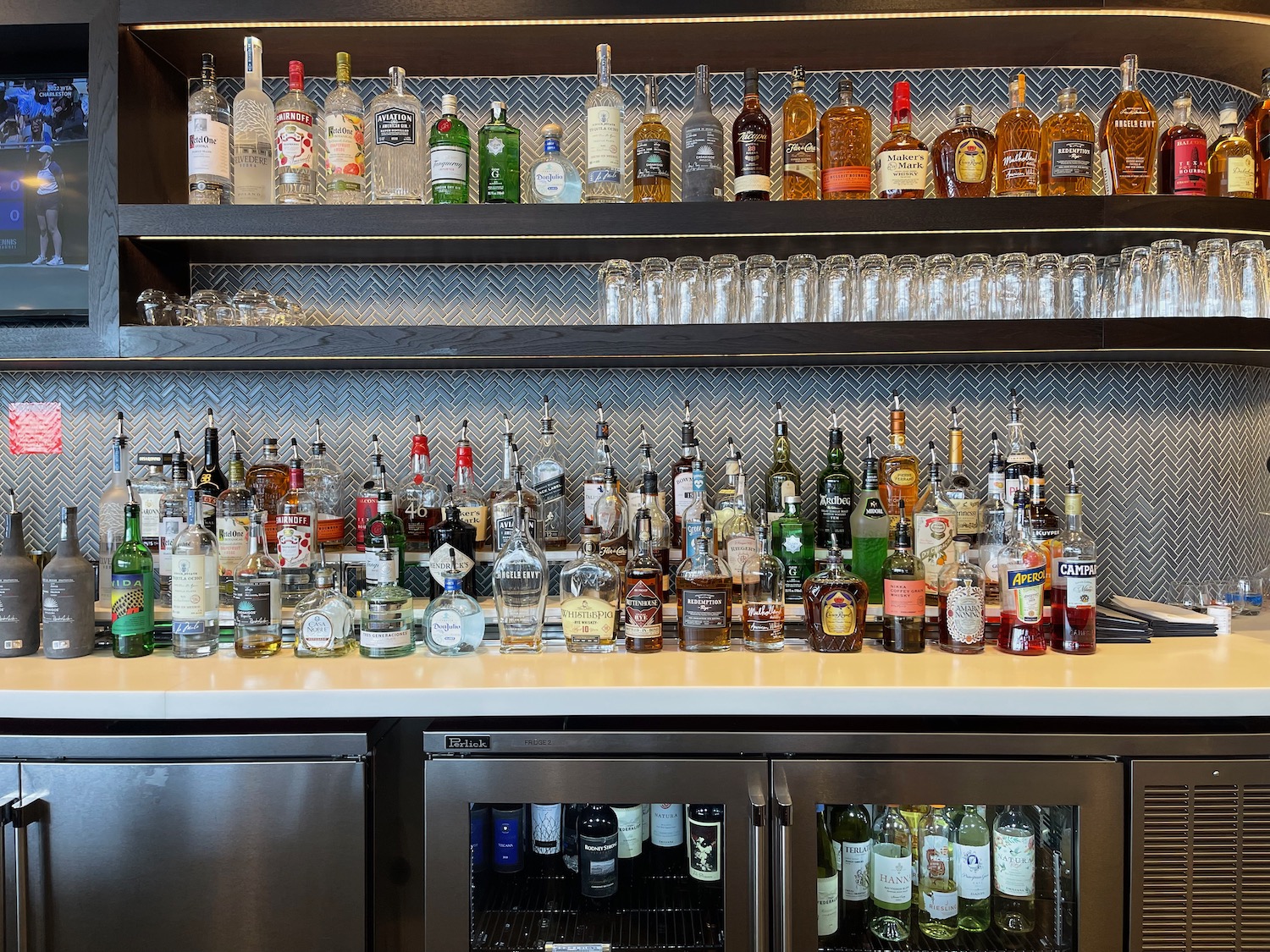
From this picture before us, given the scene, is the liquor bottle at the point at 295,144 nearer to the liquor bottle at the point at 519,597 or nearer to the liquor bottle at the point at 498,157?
the liquor bottle at the point at 498,157

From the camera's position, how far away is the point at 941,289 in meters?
1.95

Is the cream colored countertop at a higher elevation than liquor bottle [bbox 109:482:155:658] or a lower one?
lower

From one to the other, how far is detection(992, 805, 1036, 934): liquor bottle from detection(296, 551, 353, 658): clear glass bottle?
1.37 m

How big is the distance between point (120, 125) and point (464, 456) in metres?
1.11

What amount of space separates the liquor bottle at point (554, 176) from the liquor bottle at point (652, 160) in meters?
0.17

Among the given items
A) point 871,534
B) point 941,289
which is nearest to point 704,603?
point 871,534

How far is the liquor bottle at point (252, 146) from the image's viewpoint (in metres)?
2.04

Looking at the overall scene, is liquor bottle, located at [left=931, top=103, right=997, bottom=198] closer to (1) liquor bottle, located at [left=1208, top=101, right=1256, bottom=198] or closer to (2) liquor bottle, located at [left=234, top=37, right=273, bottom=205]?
(1) liquor bottle, located at [left=1208, top=101, right=1256, bottom=198]

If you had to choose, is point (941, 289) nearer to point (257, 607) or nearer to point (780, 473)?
point (780, 473)

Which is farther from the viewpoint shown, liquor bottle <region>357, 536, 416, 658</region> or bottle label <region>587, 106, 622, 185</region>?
bottle label <region>587, 106, 622, 185</region>

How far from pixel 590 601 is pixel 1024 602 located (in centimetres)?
92

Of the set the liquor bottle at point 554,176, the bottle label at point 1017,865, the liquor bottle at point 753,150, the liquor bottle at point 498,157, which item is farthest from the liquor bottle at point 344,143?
the bottle label at point 1017,865

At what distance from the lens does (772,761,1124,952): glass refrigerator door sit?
1.38m

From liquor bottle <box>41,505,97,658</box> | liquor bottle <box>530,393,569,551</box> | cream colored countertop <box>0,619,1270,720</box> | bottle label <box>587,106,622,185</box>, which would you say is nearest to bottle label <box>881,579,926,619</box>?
cream colored countertop <box>0,619,1270,720</box>
